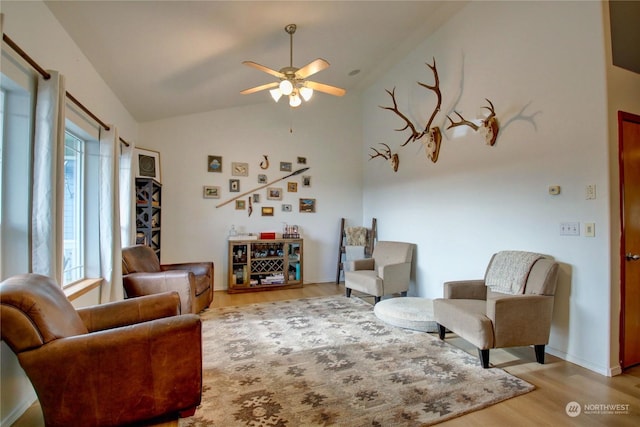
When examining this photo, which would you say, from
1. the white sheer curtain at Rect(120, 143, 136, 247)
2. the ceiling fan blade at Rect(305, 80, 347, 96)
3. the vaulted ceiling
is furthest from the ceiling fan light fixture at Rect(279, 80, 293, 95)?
the white sheer curtain at Rect(120, 143, 136, 247)

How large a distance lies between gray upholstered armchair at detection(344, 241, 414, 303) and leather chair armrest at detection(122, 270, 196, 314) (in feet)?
7.10

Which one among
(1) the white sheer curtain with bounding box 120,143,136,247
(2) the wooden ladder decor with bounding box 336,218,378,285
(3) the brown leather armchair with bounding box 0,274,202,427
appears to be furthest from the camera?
(2) the wooden ladder decor with bounding box 336,218,378,285

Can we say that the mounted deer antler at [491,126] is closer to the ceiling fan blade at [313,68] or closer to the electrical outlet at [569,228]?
the electrical outlet at [569,228]

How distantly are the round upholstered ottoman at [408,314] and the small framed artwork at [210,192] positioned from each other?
309 centimetres

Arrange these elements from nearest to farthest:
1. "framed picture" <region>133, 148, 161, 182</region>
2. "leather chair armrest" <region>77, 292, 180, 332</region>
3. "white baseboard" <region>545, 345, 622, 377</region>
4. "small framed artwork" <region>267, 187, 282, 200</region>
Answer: "leather chair armrest" <region>77, 292, 180, 332</region>, "white baseboard" <region>545, 345, 622, 377</region>, "framed picture" <region>133, 148, 161, 182</region>, "small framed artwork" <region>267, 187, 282, 200</region>

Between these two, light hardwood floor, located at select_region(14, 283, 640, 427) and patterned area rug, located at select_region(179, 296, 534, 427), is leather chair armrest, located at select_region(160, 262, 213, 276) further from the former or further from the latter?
light hardwood floor, located at select_region(14, 283, 640, 427)

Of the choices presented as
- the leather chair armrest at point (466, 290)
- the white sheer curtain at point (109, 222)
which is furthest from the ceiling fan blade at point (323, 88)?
the leather chair armrest at point (466, 290)

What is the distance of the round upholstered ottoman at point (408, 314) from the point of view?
3.10m

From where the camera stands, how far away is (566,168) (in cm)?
253

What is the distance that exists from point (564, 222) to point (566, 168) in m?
0.45

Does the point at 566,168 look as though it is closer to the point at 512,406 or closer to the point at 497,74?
the point at 497,74

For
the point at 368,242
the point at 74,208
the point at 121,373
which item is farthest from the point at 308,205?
the point at 121,373

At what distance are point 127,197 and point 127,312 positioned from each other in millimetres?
2133

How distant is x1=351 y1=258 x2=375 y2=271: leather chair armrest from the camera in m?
4.56
